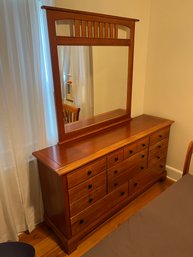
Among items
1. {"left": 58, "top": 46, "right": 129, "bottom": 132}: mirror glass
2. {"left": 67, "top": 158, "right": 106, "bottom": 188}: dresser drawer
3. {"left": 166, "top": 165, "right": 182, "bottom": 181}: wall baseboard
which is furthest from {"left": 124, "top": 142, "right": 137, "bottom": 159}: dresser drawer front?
{"left": 166, "top": 165, "right": 182, "bottom": 181}: wall baseboard

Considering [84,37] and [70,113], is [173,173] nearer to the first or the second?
[70,113]

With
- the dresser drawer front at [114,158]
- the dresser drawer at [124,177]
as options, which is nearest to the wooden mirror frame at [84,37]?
the dresser drawer front at [114,158]

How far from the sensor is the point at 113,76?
2113 mm

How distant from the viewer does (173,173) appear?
2.56 m

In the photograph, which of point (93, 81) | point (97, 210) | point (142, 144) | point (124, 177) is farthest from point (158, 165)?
point (93, 81)

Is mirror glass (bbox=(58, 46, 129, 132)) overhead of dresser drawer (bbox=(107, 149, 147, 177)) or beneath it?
overhead

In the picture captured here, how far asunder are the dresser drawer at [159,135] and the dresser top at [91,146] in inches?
2.4

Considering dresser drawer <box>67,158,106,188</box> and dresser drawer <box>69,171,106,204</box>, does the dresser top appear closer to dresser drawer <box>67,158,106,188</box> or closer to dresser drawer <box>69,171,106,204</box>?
dresser drawer <box>67,158,106,188</box>

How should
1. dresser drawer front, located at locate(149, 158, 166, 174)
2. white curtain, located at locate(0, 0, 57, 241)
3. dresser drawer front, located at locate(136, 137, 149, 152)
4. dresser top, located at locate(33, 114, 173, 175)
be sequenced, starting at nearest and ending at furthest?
white curtain, located at locate(0, 0, 57, 241) → dresser top, located at locate(33, 114, 173, 175) → dresser drawer front, located at locate(136, 137, 149, 152) → dresser drawer front, located at locate(149, 158, 166, 174)

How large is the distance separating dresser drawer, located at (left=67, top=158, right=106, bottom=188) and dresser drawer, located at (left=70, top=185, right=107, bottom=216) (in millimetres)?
171

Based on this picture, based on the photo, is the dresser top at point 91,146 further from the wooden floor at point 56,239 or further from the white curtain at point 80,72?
the wooden floor at point 56,239

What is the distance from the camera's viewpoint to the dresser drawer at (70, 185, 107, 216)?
156 centimetres

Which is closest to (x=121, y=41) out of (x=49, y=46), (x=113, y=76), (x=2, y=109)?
(x=113, y=76)

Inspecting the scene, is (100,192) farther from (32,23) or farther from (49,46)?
(32,23)
